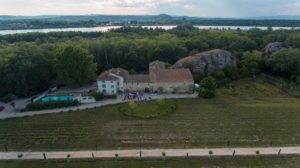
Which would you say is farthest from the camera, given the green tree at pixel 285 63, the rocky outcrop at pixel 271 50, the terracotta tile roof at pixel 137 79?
the rocky outcrop at pixel 271 50

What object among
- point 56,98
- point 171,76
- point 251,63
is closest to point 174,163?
point 171,76

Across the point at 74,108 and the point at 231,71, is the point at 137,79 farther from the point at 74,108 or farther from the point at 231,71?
the point at 231,71

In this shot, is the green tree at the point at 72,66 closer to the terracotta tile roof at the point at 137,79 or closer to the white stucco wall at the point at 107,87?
the white stucco wall at the point at 107,87

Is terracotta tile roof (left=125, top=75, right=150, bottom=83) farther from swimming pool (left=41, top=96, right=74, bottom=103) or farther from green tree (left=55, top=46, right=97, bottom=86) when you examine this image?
swimming pool (left=41, top=96, right=74, bottom=103)

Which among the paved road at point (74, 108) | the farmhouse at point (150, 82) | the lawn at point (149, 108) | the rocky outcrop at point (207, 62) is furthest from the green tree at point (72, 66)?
the rocky outcrop at point (207, 62)

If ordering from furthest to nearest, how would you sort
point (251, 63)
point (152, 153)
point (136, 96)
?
point (251, 63), point (136, 96), point (152, 153)

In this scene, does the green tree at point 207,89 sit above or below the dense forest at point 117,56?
below
